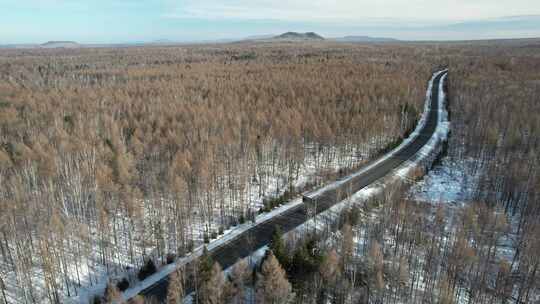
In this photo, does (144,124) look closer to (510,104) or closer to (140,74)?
(140,74)

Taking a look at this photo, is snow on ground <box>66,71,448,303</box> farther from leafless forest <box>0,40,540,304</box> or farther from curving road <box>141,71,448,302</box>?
curving road <box>141,71,448,302</box>

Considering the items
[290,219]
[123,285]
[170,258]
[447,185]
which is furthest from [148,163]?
[447,185]

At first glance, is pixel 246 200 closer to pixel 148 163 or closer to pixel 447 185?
pixel 148 163

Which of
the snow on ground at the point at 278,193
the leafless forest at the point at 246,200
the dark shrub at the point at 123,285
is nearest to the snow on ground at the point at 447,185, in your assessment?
the leafless forest at the point at 246,200

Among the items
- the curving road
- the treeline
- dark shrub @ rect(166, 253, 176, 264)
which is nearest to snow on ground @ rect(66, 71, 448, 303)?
the treeline

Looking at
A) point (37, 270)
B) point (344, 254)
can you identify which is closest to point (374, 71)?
point (344, 254)

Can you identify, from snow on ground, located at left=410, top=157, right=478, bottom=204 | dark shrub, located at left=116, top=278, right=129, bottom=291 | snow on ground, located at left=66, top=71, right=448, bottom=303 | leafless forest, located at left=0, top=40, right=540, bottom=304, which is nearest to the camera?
leafless forest, located at left=0, top=40, right=540, bottom=304
